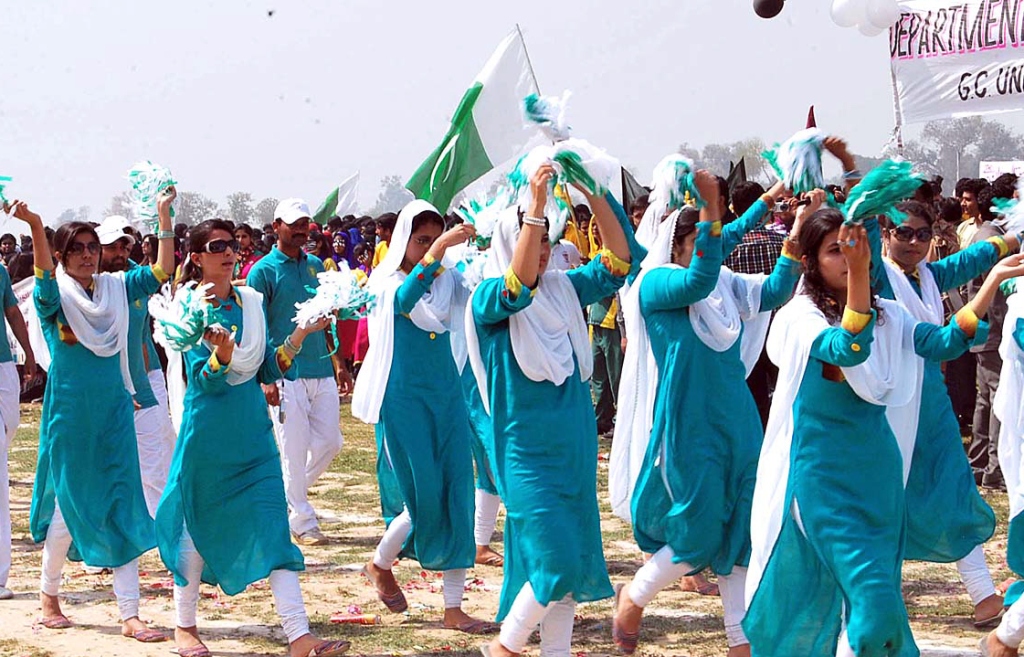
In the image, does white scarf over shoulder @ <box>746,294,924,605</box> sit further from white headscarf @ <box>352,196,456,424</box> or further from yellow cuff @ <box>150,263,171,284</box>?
yellow cuff @ <box>150,263,171,284</box>

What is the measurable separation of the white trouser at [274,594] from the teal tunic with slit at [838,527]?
2.05 metres

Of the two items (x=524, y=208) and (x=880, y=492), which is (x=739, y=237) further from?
(x=880, y=492)

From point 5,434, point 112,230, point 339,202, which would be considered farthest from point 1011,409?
point 339,202

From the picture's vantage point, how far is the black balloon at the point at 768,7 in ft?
36.6

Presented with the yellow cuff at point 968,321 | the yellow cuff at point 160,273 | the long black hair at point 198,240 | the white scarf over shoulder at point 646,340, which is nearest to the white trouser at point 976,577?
the white scarf over shoulder at point 646,340

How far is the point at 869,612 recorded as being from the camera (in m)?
4.71

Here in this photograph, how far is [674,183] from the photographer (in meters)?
6.43

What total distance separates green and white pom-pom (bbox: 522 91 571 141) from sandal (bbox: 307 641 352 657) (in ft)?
7.52

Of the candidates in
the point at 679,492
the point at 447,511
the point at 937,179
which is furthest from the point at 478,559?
the point at 937,179

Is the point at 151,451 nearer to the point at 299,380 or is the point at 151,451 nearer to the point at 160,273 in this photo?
the point at 299,380

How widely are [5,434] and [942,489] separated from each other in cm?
497

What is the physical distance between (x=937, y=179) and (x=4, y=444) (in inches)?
355

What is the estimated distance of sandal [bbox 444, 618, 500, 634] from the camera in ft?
22.5

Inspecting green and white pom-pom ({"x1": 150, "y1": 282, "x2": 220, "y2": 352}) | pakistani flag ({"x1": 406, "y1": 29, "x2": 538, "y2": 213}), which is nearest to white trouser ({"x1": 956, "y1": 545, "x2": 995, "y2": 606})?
green and white pom-pom ({"x1": 150, "y1": 282, "x2": 220, "y2": 352})
